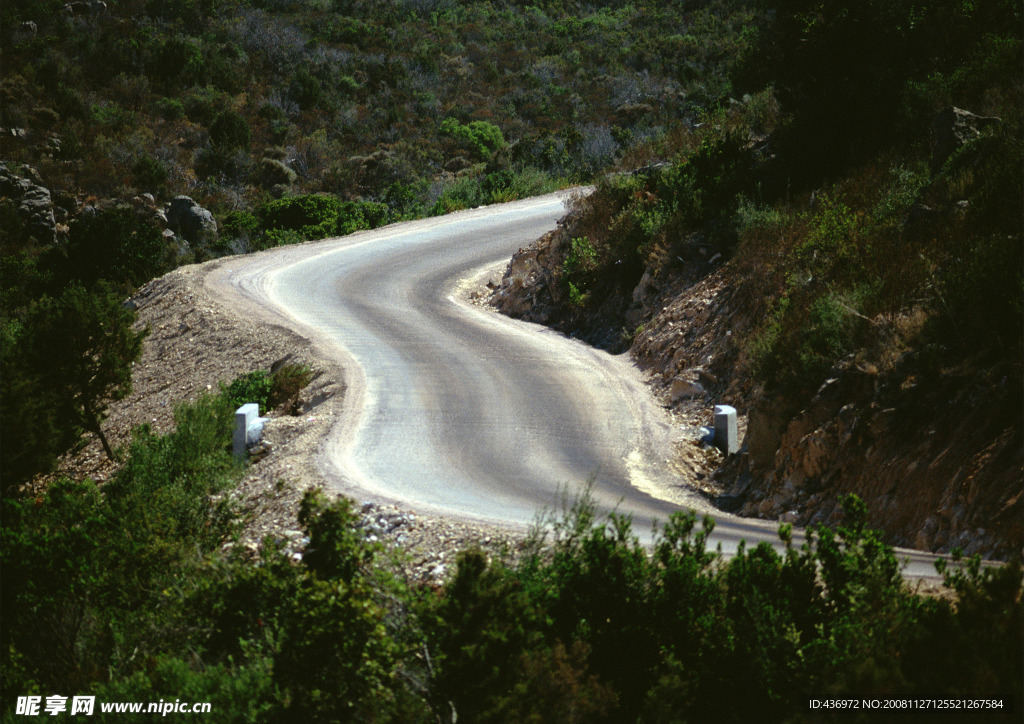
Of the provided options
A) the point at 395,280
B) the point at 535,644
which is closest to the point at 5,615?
the point at 535,644

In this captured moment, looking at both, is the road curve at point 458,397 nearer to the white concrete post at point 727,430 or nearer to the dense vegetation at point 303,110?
Answer: the white concrete post at point 727,430

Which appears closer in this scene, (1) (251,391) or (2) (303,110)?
(1) (251,391)

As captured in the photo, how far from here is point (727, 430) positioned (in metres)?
13.6

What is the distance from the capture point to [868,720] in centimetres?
537

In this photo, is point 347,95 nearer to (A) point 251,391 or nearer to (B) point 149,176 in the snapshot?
(B) point 149,176

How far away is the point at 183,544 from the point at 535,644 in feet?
18.2

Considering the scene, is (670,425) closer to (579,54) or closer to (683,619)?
(683,619)

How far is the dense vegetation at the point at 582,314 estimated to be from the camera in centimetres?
638

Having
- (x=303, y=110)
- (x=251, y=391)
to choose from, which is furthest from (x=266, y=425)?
(x=303, y=110)

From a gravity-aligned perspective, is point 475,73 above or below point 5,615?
above

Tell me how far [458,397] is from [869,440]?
7444 millimetres

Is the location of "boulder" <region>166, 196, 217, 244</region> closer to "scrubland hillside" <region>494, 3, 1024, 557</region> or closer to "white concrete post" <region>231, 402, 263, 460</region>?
"scrubland hillside" <region>494, 3, 1024, 557</region>

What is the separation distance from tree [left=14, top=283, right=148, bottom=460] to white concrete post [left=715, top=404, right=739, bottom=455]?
12.0m

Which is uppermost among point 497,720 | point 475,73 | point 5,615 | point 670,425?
point 475,73
